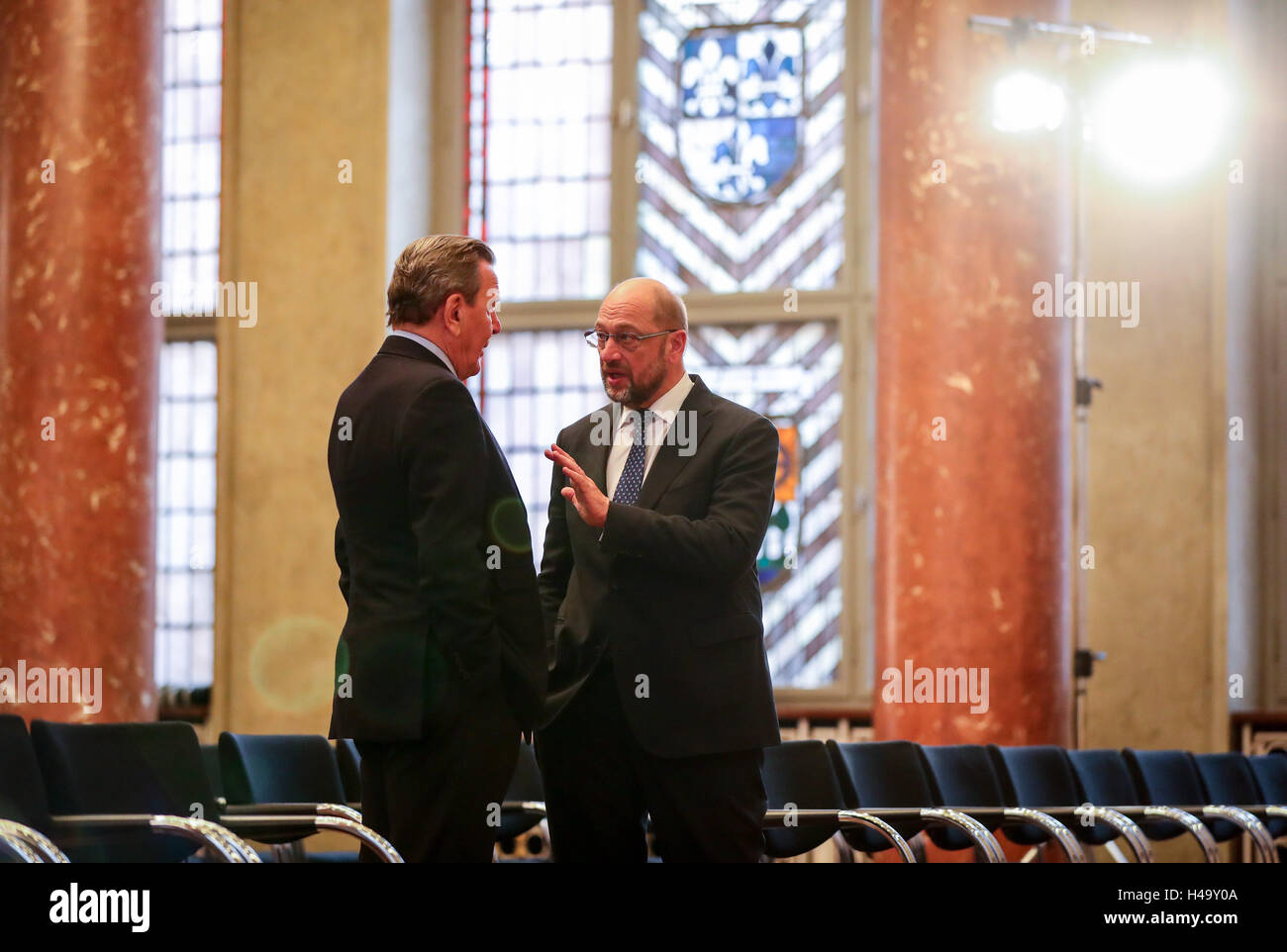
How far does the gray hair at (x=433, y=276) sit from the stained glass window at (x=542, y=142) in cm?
539

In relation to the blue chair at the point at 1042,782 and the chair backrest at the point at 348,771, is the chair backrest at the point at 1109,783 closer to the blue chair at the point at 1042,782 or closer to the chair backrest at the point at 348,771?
the blue chair at the point at 1042,782

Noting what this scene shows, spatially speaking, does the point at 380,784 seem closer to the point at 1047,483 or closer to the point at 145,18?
the point at 1047,483

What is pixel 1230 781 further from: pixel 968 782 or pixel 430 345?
pixel 430 345

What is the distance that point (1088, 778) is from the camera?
5.42 m

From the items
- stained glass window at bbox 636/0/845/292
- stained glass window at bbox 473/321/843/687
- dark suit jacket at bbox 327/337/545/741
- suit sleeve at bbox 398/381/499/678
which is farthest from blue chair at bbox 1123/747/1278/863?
suit sleeve at bbox 398/381/499/678

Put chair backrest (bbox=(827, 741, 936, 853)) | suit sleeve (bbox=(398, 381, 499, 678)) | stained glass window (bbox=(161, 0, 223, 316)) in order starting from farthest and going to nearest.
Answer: stained glass window (bbox=(161, 0, 223, 316)) < chair backrest (bbox=(827, 741, 936, 853)) < suit sleeve (bbox=(398, 381, 499, 678))

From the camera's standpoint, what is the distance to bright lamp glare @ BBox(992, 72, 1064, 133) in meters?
6.24

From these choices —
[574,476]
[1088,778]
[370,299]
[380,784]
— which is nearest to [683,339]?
[574,476]

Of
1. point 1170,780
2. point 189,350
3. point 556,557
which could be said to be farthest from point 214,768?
point 189,350

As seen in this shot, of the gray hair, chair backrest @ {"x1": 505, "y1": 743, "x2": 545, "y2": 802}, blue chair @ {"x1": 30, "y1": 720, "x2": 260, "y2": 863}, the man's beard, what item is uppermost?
the gray hair

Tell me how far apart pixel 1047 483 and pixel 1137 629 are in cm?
168

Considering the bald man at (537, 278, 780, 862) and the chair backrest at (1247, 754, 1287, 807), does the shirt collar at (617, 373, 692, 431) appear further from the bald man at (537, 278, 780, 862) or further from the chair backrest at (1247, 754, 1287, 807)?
the chair backrest at (1247, 754, 1287, 807)

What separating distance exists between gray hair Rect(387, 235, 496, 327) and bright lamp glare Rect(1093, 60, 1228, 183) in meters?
5.58

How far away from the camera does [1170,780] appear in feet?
18.9
